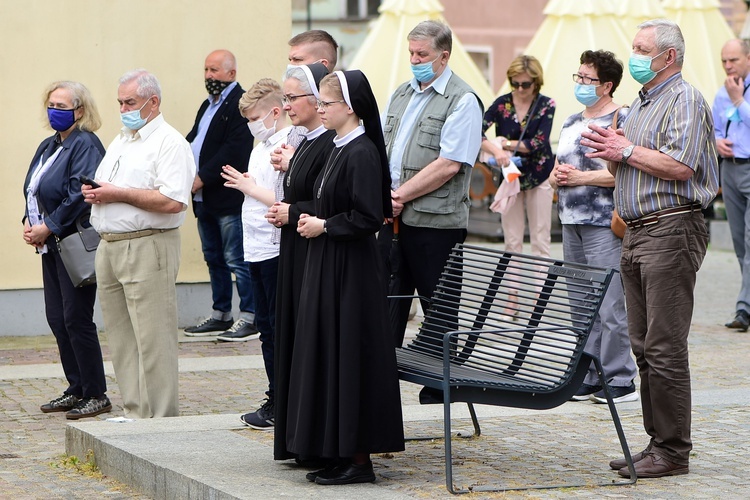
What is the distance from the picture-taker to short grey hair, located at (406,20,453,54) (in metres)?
7.56

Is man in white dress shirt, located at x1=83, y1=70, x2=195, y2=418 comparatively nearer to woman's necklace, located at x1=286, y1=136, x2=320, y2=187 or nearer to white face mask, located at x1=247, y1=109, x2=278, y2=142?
white face mask, located at x1=247, y1=109, x2=278, y2=142

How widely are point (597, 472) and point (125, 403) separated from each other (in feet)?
9.72

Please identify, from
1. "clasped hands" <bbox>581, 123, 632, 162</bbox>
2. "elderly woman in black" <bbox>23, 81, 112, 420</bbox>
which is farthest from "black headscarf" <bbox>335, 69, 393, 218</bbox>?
"elderly woman in black" <bbox>23, 81, 112, 420</bbox>

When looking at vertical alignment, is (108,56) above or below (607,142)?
above

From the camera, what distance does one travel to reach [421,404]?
25.4 ft

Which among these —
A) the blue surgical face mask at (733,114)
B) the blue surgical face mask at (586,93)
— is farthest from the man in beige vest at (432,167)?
the blue surgical face mask at (733,114)

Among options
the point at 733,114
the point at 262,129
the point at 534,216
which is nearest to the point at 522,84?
the point at 534,216

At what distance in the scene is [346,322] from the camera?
5605 mm

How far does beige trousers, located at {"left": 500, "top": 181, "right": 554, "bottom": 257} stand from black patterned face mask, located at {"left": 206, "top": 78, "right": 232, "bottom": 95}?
2.72 metres

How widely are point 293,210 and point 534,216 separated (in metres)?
6.04

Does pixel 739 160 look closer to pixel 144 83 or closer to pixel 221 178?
pixel 221 178

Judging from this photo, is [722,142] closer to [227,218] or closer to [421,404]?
[227,218]

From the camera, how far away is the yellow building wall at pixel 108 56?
1115 centimetres

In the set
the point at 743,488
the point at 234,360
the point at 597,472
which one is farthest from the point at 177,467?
the point at 234,360
